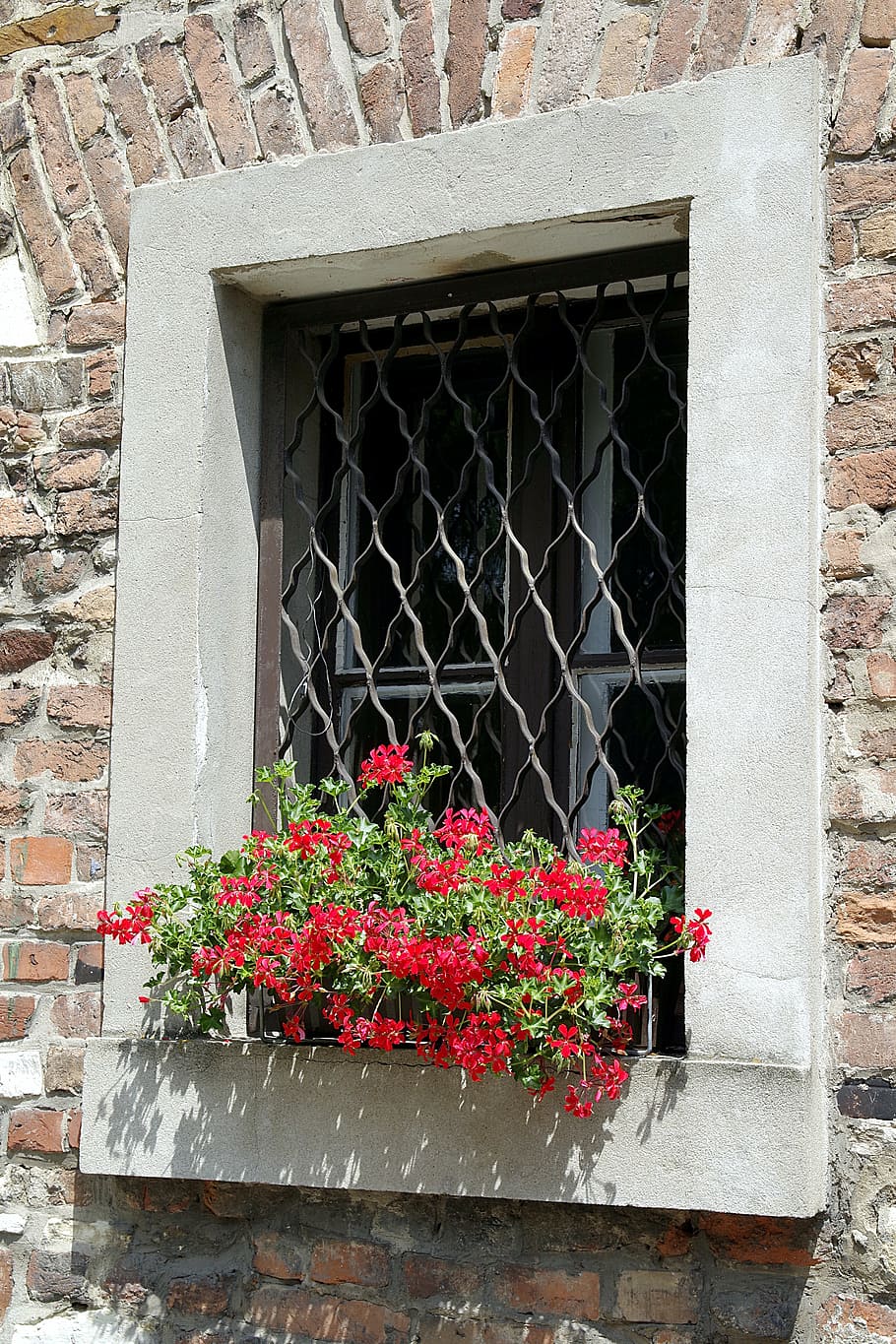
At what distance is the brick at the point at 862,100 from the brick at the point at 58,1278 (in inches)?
110

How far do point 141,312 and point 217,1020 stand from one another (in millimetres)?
1591

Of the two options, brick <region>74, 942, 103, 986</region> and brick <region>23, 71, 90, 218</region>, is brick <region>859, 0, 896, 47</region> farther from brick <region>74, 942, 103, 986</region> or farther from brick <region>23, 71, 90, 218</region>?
brick <region>74, 942, 103, 986</region>

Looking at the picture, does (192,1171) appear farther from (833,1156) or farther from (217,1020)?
(833,1156)

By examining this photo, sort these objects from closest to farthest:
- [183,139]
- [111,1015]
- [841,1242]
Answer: [841,1242] < [111,1015] < [183,139]

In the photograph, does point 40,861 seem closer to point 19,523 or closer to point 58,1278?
point 19,523

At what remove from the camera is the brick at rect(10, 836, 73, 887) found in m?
3.55

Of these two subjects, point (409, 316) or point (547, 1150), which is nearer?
point (547, 1150)

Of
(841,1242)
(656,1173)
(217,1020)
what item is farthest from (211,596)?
(841,1242)

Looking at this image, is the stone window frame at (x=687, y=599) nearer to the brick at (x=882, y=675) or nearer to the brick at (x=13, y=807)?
the brick at (x=882, y=675)

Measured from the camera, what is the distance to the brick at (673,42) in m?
3.25

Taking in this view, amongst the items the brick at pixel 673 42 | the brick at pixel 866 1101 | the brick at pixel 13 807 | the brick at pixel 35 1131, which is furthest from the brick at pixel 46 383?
the brick at pixel 866 1101

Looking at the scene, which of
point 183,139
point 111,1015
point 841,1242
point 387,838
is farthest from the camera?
point 183,139

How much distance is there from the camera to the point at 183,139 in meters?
3.65

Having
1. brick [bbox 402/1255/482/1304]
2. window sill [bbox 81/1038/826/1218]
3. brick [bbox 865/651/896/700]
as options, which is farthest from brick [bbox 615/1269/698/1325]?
brick [bbox 865/651/896/700]
